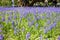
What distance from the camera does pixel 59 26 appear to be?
98.0 inches

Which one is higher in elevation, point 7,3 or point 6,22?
point 6,22

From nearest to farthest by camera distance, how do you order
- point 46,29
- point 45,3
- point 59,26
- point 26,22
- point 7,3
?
point 46,29
point 59,26
point 26,22
point 45,3
point 7,3

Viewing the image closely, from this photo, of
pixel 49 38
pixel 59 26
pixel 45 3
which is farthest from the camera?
pixel 45 3

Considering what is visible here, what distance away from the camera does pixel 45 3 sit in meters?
7.86

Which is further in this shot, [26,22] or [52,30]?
[26,22]

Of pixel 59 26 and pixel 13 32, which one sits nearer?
pixel 13 32

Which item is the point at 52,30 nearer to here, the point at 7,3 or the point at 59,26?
the point at 59,26

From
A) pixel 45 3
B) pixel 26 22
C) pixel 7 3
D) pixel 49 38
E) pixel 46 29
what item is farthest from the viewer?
pixel 7 3

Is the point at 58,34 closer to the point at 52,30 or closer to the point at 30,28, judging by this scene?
the point at 52,30

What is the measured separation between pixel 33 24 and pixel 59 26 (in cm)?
30

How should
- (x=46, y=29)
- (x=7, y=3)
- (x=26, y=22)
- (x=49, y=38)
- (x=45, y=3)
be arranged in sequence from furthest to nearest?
(x=7, y=3) → (x=45, y=3) → (x=26, y=22) → (x=46, y=29) → (x=49, y=38)

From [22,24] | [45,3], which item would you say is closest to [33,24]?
[22,24]

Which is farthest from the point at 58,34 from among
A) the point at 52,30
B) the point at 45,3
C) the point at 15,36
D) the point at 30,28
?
the point at 45,3

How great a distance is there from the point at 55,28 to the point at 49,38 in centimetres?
24
